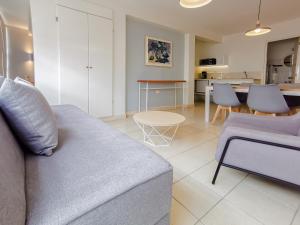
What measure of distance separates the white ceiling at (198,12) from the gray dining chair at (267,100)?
2202 mm

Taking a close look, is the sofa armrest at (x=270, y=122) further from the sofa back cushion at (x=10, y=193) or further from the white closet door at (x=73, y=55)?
the white closet door at (x=73, y=55)

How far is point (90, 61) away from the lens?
3.33 meters

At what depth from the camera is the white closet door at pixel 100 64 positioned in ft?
10.9

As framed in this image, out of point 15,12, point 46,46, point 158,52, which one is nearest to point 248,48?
point 158,52

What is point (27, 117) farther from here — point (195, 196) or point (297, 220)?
point (297, 220)

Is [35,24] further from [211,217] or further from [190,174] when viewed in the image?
[211,217]

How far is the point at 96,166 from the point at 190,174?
3.56ft

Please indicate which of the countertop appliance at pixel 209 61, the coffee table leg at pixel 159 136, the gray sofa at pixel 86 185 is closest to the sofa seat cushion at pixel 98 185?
the gray sofa at pixel 86 185

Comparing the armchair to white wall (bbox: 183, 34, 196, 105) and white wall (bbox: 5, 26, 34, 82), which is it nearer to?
white wall (bbox: 5, 26, 34, 82)

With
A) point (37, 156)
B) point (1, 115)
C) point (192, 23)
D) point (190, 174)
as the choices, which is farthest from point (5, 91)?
point (192, 23)

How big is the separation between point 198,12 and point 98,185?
465 cm

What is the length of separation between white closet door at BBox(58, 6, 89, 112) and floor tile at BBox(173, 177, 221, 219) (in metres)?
2.62

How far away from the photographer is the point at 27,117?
818 millimetres

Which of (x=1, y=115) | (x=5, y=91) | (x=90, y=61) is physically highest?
(x=90, y=61)
